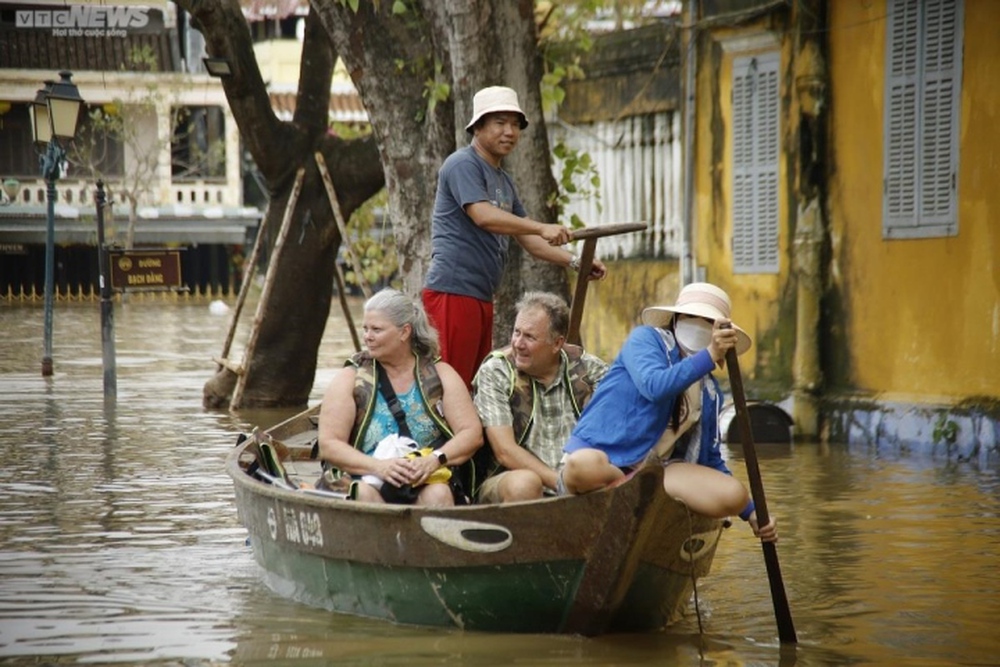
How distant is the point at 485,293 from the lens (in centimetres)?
870

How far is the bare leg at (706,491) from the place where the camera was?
652 centimetres

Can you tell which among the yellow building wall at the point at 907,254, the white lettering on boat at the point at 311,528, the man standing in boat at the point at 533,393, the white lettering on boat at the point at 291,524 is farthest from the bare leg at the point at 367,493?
the yellow building wall at the point at 907,254

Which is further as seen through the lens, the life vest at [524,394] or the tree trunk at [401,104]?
the tree trunk at [401,104]

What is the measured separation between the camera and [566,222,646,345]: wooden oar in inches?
301

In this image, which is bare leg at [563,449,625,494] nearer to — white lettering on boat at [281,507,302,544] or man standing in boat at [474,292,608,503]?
man standing in boat at [474,292,608,503]

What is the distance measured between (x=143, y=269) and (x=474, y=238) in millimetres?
9822

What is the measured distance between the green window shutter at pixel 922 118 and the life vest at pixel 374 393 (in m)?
5.79

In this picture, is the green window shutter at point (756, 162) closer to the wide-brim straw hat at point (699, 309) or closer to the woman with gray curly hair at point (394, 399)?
the woman with gray curly hair at point (394, 399)

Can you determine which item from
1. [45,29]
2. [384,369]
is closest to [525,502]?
[384,369]

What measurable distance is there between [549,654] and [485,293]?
259cm

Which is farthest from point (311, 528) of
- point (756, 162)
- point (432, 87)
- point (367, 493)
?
point (756, 162)

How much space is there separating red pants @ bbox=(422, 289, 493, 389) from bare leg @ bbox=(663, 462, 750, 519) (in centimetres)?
221

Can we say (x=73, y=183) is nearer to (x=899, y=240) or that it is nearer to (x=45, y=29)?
(x=45, y=29)

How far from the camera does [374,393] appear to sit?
7.51 meters
